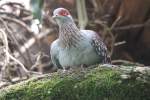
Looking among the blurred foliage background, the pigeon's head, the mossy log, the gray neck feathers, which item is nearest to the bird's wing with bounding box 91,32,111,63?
the gray neck feathers

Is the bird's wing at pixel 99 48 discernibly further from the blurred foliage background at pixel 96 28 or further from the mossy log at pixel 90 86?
the blurred foliage background at pixel 96 28

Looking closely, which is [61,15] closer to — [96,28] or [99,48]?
[99,48]

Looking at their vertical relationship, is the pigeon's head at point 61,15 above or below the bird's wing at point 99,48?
above

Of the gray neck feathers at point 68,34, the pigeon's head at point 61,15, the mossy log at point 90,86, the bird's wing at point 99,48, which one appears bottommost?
the mossy log at point 90,86

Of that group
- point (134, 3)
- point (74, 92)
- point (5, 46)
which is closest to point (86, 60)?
point (74, 92)

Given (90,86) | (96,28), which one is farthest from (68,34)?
(96,28)

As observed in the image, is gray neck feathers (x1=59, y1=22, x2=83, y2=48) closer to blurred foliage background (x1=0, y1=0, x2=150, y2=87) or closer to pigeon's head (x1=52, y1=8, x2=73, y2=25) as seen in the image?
pigeon's head (x1=52, y1=8, x2=73, y2=25)

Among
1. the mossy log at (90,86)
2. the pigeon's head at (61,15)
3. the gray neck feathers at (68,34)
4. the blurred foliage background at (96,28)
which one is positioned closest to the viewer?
the mossy log at (90,86)

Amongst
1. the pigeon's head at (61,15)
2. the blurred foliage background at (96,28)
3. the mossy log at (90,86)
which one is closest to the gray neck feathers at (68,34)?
the pigeon's head at (61,15)
